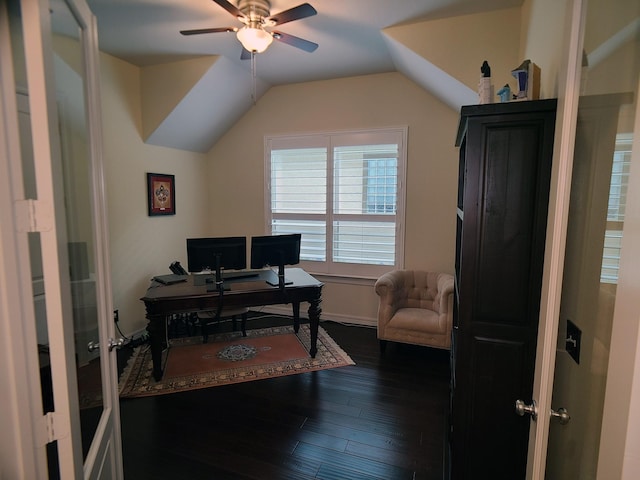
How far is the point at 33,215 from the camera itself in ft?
3.09

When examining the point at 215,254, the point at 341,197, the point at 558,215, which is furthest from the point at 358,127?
the point at 558,215

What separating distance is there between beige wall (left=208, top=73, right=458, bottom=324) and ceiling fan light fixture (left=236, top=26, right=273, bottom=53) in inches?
80.4

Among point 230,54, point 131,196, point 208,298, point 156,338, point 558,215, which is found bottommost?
point 156,338

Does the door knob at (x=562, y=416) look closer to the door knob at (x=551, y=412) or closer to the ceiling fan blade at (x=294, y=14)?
the door knob at (x=551, y=412)

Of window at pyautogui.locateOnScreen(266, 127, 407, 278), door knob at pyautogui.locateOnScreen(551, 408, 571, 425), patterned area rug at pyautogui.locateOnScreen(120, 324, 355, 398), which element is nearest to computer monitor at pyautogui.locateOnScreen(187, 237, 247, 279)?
patterned area rug at pyautogui.locateOnScreen(120, 324, 355, 398)

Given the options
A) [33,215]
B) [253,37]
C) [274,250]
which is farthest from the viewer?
[274,250]

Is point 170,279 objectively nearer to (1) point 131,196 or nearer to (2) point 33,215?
(1) point 131,196

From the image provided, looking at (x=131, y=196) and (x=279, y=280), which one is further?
(x=131, y=196)

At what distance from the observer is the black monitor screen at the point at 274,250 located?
329 centimetres

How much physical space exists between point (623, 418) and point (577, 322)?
632 millimetres

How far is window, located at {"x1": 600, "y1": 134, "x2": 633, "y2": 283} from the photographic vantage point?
3.24 ft

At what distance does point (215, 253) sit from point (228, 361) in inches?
44.9

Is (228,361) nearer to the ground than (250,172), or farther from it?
nearer to the ground

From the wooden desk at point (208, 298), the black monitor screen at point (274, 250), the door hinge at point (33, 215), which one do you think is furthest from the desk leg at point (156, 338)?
the door hinge at point (33, 215)
